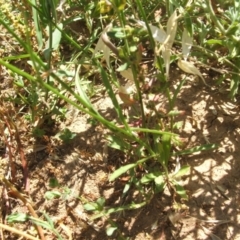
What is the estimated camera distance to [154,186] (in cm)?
171

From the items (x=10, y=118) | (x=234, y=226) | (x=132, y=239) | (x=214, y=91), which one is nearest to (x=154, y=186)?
(x=132, y=239)

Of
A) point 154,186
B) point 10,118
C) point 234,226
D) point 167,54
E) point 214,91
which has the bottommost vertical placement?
point 234,226

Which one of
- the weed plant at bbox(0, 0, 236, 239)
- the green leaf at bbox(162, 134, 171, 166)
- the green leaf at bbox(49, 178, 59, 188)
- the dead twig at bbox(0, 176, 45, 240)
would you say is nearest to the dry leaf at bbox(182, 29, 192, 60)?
the weed plant at bbox(0, 0, 236, 239)

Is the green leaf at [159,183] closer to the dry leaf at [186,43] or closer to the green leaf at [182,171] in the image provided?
the green leaf at [182,171]

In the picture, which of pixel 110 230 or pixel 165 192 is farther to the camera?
pixel 165 192

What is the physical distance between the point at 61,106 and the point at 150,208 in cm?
62

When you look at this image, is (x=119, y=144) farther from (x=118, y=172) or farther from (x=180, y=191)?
(x=180, y=191)

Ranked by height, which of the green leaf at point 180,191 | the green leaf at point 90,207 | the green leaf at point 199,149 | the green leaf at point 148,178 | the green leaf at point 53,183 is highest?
the green leaf at point 53,183

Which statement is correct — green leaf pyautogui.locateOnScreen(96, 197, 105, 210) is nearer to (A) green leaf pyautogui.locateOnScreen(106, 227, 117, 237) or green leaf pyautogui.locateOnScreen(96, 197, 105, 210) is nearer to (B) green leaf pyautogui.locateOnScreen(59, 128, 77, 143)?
(A) green leaf pyautogui.locateOnScreen(106, 227, 117, 237)

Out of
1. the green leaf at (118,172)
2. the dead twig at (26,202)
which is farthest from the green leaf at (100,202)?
the dead twig at (26,202)

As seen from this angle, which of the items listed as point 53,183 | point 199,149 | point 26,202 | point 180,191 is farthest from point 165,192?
point 26,202

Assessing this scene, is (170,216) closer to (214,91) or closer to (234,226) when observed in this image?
(234,226)

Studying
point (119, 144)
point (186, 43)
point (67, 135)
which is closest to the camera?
point (186, 43)

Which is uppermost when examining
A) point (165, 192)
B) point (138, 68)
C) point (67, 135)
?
point (138, 68)
